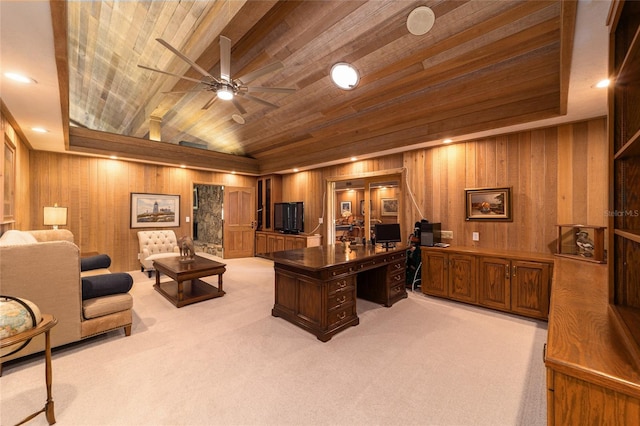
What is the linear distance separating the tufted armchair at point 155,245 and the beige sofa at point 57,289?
2980 mm

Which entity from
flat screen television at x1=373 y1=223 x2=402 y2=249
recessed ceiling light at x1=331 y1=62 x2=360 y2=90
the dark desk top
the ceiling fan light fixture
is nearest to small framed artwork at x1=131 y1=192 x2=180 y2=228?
the dark desk top

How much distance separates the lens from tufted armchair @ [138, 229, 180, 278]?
18.2ft

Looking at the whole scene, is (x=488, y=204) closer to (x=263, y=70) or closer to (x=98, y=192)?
(x=263, y=70)

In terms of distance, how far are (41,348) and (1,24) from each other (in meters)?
2.62

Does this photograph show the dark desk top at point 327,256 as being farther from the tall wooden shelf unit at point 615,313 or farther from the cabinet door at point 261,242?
the cabinet door at point 261,242

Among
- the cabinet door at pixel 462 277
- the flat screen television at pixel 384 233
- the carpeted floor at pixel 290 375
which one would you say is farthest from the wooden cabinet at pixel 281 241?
the cabinet door at pixel 462 277

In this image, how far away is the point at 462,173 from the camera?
4375 mm

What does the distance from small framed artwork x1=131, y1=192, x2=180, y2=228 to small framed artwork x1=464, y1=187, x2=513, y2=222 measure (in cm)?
665

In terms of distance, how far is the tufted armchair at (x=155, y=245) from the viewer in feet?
18.2

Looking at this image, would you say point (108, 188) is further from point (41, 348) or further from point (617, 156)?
point (617, 156)

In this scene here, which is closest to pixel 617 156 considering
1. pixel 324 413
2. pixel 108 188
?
pixel 324 413

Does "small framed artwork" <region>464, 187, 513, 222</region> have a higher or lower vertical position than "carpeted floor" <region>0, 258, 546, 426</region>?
higher

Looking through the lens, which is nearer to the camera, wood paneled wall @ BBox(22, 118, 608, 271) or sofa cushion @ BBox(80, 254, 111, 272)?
wood paneled wall @ BBox(22, 118, 608, 271)

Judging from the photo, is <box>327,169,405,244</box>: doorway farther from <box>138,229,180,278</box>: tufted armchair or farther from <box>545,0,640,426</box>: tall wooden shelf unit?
<box>138,229,180,278</box>: tufted armchair
